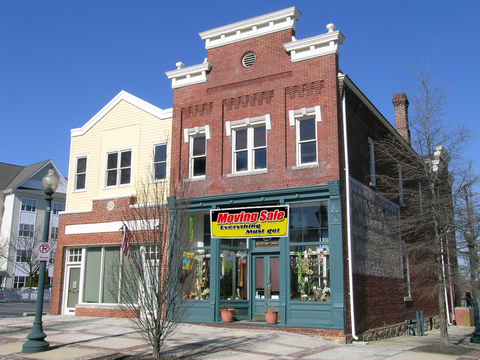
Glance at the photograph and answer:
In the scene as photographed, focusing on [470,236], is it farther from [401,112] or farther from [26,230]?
[26,230]

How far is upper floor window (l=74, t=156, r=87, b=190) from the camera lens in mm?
22844

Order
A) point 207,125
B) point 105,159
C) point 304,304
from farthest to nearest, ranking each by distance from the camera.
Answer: point 105,159
point 207,125
point 304,304

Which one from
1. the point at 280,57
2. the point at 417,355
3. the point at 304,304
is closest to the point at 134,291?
the point at 304,304

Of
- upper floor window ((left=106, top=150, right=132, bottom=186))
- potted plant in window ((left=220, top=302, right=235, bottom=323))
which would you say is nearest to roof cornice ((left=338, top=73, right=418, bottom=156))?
potted plant in window ((left=220, top=302, right=235, bottom=323))

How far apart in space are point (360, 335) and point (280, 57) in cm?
998

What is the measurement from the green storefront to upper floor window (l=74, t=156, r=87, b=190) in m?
6.82

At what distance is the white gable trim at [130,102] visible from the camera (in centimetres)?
2073

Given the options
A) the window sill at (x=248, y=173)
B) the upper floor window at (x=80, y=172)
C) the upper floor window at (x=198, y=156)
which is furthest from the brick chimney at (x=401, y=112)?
the upper floor window at (x=80, y=172)

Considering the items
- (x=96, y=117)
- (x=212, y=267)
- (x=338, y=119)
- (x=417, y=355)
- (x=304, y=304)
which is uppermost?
(x=96, y=117)

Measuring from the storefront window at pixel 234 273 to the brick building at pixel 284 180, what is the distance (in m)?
→ 0.04

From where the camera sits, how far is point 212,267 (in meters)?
17.3

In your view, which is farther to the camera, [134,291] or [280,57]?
[280,57]

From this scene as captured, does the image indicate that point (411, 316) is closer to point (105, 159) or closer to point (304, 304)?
point (304, 304)

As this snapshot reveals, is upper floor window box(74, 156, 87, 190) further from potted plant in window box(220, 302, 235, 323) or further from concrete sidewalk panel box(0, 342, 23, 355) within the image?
concrete sidewalk panel box(0, 342, 23, 355)
